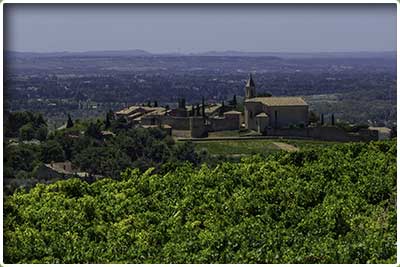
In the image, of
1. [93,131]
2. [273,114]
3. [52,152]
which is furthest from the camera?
[273,114]

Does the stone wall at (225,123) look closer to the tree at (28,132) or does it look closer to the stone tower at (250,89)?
the stone tower at (250,89)

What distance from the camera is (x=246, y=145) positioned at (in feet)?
139

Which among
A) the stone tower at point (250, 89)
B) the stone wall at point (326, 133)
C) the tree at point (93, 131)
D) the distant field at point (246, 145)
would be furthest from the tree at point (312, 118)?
the tree at point (93, 131)

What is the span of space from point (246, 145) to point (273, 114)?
5.87 metres

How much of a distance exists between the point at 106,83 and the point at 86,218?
49795mm

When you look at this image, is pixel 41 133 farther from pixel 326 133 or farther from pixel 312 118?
pixel 312 118

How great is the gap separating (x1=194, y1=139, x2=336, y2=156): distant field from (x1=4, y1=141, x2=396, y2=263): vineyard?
29.0 meters

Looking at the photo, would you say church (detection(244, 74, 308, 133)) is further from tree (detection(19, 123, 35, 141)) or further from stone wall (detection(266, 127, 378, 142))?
tree (detection(19, 123, 35, 141))

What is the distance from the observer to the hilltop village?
4522 cm

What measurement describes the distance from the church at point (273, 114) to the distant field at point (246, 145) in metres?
3.07

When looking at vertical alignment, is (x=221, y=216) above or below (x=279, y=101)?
above

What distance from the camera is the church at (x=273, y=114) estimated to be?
47.1 m

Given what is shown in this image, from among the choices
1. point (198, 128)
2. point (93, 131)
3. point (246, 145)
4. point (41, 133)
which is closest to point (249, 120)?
point (198, 128)

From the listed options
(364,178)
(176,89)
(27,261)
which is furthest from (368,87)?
(27,261)
